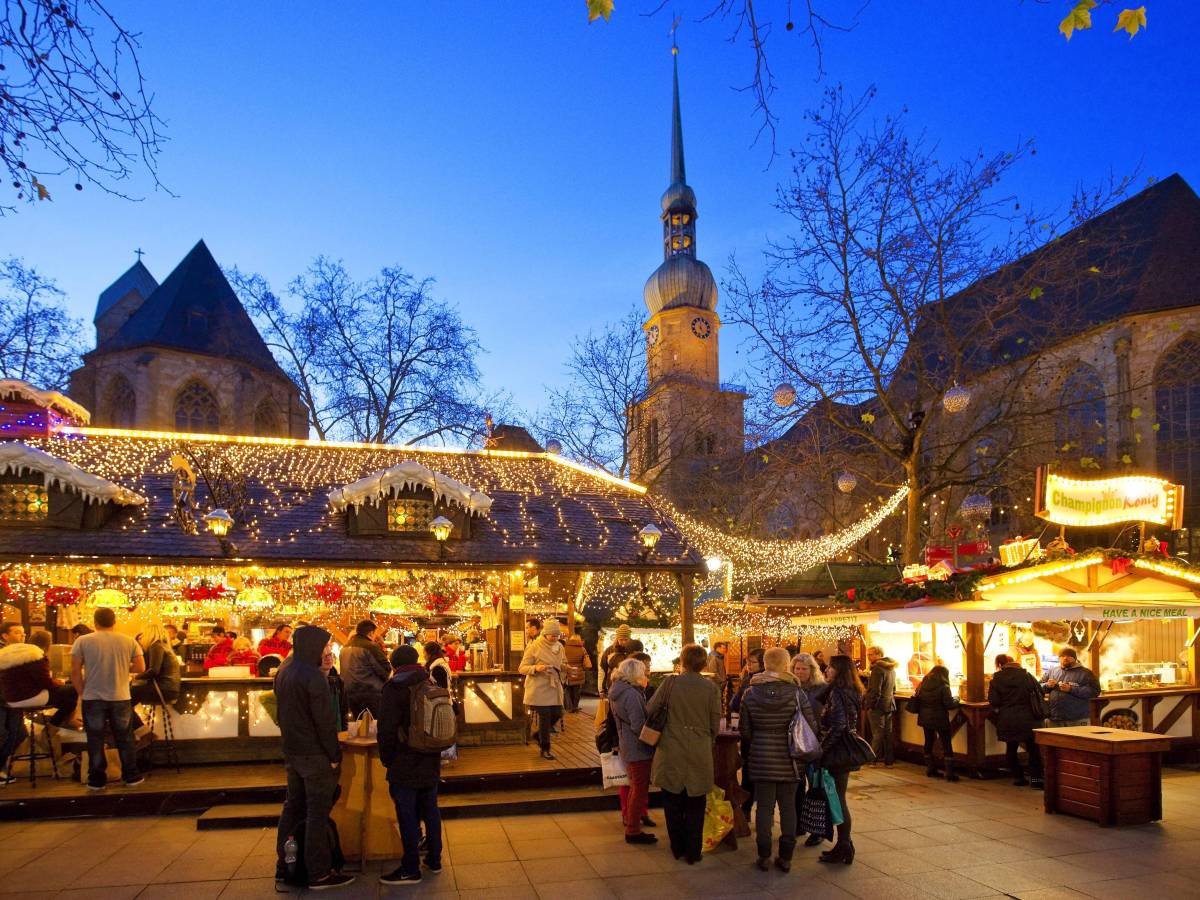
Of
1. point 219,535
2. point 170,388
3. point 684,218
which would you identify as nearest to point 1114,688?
point 219,535

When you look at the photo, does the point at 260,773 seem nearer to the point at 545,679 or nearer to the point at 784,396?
the point at 545,679

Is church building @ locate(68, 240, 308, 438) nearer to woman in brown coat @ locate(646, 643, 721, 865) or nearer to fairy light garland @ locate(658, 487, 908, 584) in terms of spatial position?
A: fairy light garland @ locate(658, 487, 908, 584)

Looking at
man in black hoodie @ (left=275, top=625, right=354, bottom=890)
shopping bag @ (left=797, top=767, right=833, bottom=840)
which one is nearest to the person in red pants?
shopping bag @ (left=797, top=767, right=833, bottom=840)

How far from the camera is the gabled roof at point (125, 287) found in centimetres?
3825

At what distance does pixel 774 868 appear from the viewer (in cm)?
632

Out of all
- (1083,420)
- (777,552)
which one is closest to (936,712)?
→ (777,552)

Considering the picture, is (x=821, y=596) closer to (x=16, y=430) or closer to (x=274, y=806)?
(x=274, y=806)

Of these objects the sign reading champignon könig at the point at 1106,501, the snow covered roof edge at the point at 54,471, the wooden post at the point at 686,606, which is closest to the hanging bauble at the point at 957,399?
the sign reading champignon könig at the point at 1106,501

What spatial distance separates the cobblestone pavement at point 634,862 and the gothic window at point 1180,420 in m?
22.2

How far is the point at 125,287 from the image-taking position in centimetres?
3862

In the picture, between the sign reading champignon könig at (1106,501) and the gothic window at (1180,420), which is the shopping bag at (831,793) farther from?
the gothic window at (1180,420)

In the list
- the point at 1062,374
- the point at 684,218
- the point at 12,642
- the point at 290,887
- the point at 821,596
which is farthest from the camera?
the point at 684,218

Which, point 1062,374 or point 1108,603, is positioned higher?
point 1062,374

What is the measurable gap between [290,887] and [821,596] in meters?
13.5
